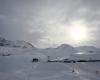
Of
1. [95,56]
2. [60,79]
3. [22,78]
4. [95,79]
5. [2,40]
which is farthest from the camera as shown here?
[2,40]

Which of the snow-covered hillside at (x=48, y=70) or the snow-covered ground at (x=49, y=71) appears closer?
the snow-covered ground at (x=49, y=71)

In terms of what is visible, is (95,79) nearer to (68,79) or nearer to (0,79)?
(68,79)

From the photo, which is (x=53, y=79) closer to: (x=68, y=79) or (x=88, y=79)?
(x=68, y=79)

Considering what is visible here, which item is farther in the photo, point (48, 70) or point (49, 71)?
point (48, 70)

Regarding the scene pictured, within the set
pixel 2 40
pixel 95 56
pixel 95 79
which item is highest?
pixel 2 40

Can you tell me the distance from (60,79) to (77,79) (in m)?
1.83

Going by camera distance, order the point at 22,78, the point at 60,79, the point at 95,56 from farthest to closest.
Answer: the point at 95,56 → the point at 22,78 → the point at 60,79

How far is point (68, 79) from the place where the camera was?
53.4 ft

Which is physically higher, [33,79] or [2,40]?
[2,40]

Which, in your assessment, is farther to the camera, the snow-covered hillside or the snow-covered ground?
the snow-covered hillside

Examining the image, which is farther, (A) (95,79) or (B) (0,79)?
(A) (95,79)

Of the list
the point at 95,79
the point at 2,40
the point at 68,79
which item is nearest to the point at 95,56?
the point at 95,79

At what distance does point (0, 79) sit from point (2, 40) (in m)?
179

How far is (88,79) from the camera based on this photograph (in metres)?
17.7
